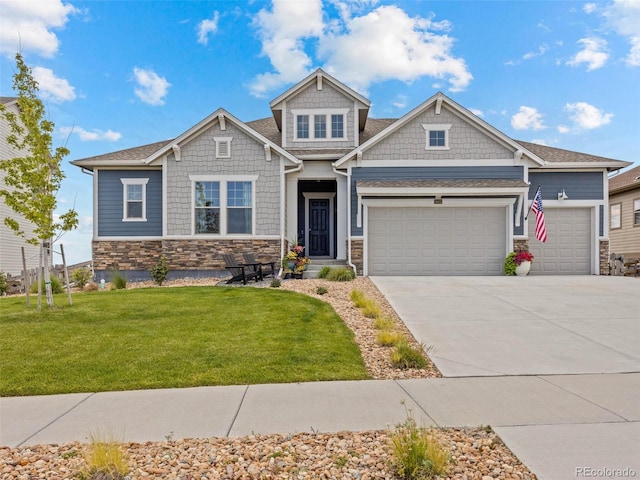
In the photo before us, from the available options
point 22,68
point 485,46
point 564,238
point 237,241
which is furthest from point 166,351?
point 564,238

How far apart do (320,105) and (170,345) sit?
12.3m

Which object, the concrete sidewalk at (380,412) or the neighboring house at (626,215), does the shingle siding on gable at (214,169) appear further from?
the neighboring house at (626,215)

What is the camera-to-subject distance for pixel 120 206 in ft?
50.0

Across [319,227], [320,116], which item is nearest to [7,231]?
[319,227]

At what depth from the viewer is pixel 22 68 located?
8164 millimetres

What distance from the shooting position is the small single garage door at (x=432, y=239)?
14656mm

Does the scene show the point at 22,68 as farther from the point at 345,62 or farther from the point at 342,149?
the point at 345,62

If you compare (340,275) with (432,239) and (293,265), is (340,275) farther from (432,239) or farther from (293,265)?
(432,239)

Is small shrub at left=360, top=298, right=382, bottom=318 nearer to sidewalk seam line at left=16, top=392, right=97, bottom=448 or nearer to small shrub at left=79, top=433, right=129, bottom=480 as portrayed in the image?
sidewalk seam line at left=16, top=392, right=97, bottom=448

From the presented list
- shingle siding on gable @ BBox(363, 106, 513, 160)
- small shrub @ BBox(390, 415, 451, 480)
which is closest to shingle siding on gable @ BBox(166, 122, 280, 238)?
shingle siding on gable @ BBox(363, 106, 513, 160)

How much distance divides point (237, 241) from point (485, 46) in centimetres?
1115

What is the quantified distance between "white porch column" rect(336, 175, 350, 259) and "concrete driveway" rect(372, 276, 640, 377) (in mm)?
3359

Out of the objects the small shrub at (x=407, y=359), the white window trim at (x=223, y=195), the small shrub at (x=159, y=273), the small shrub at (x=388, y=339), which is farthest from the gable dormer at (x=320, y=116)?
the small shrub at (x=407, y=359)

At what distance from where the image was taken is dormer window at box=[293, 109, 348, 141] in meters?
15.8
